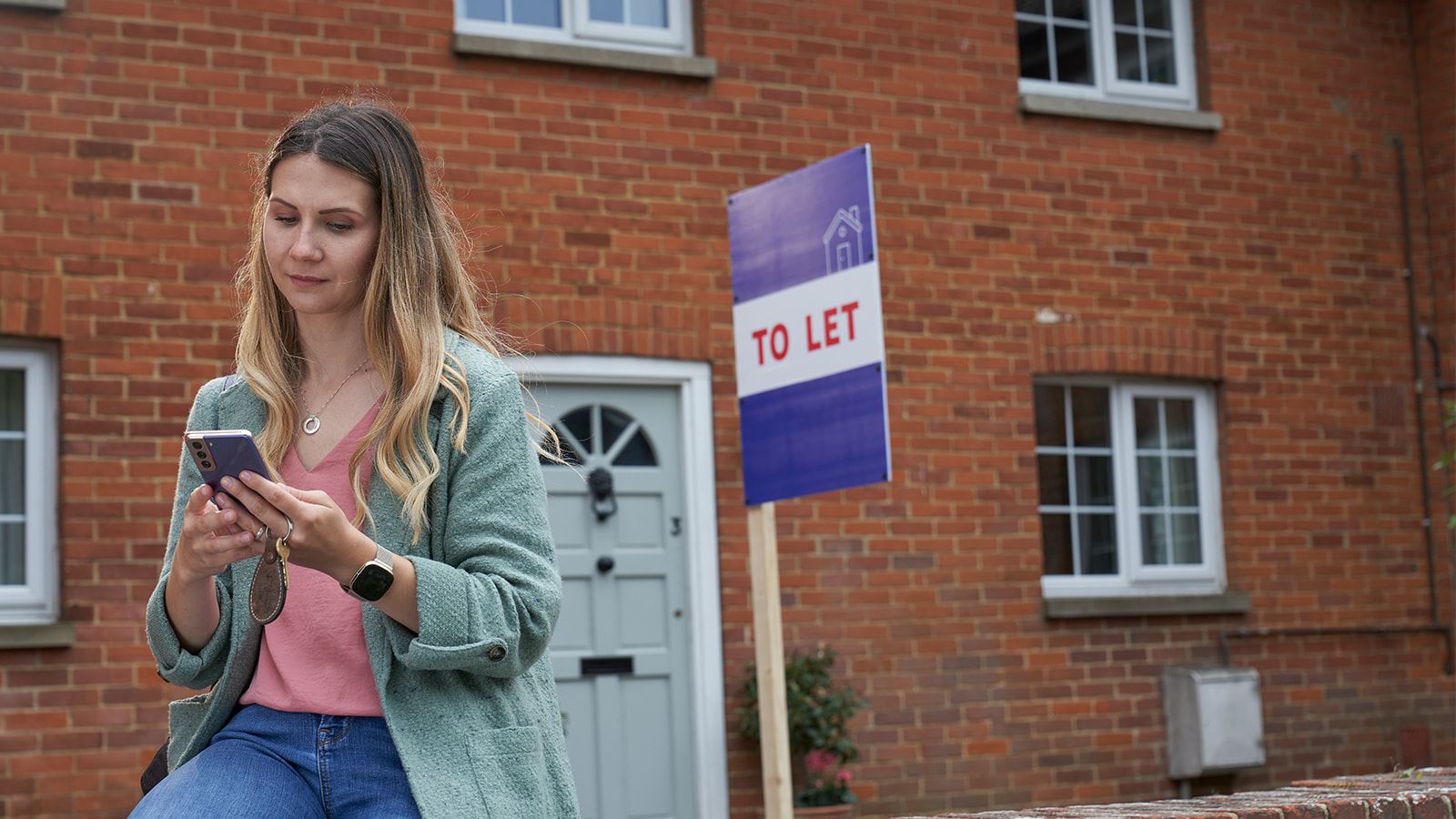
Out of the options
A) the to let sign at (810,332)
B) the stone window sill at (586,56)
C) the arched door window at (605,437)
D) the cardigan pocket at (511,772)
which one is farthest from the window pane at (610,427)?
the cardigan pocket at (511,772)

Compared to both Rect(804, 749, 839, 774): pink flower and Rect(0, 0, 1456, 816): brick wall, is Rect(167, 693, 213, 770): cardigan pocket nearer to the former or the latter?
Rect(0, 0, 1456, 816): brick wall

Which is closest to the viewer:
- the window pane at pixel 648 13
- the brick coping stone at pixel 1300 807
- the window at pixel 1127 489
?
the brick coping stone at pixel 1300 807

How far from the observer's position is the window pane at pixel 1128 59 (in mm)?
10445

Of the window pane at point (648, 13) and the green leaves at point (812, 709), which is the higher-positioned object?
the window pane at point (648, 13)

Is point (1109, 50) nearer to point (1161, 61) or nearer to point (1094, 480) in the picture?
point (1161, 61)

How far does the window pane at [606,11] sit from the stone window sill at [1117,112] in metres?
2.27

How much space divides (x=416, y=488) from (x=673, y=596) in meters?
6.76

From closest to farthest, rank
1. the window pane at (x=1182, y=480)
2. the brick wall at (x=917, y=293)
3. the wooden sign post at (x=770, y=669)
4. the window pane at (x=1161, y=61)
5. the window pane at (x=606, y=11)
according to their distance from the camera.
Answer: the wooden sign post at (x=770, y=669), the brick wall at (x=917, y=293), the window pane at (x=606, y=11), the window pane at (x=1182, y=480), the window pane at (x=1161, y=61)

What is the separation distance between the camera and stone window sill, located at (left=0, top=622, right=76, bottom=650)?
7.28 m

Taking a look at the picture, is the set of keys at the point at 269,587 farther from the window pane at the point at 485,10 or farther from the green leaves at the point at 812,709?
the window pane at the point at 485,10

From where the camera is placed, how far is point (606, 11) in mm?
8922

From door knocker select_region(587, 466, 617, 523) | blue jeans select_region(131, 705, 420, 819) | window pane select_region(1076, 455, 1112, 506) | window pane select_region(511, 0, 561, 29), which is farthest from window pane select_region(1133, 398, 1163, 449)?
blue jeans select_region(131, 705, 420, 819)

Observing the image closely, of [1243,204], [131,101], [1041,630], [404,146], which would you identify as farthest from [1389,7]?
[404,146]

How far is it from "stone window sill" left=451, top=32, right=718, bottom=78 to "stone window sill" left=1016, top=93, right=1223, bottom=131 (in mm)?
1887
